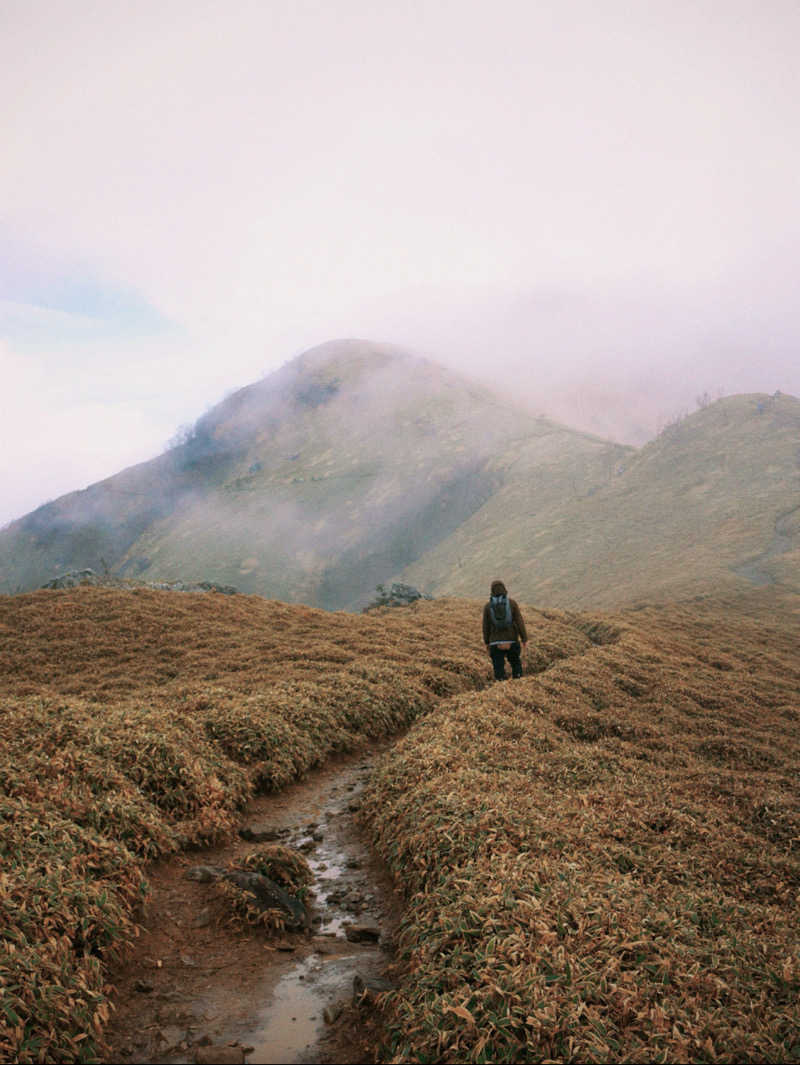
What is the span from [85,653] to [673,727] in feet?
62.1

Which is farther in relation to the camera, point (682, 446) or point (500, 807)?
point (682, 446)

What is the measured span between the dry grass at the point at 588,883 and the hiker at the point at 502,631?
2.79 metres

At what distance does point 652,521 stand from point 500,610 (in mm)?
102529

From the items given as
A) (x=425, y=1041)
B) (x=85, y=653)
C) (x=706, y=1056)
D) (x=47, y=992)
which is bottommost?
(x=706, y=1056)

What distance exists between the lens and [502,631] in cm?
1931

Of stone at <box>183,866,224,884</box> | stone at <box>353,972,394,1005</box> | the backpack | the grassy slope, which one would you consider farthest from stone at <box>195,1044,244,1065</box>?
the grassy slope

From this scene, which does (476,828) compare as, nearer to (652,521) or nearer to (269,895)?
(269,895)

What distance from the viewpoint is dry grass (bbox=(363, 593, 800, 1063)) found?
15.8ft

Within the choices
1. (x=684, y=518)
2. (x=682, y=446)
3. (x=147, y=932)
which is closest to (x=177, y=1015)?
(x=147, y=932)

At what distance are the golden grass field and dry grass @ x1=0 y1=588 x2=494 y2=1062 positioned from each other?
0.14ft

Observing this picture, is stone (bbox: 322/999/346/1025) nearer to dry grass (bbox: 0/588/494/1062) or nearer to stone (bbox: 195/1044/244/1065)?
stone (bbox: 195/1044/244/1065)

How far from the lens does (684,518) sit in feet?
349

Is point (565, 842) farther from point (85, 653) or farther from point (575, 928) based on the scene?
point (85, 653)

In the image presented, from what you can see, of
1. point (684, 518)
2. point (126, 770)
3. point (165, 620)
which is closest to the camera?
point (126, 770)
